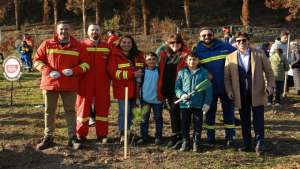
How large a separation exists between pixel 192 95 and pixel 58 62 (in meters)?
2.17

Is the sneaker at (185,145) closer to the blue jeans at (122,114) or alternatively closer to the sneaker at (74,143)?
the blue jeans at (122,114)

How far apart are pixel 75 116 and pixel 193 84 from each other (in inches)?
78.8

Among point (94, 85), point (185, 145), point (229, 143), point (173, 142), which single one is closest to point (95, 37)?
point (94, 85)

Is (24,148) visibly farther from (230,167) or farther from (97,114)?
(230,167)

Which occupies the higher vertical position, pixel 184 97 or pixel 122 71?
pixel 122 71

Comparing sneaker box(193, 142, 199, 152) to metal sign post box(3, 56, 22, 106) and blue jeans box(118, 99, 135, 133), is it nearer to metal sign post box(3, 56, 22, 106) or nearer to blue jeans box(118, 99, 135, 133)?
blue jeans box(118, 99, 135, 133)

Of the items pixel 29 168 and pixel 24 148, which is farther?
pixel 24 148

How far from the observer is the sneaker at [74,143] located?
838 cm

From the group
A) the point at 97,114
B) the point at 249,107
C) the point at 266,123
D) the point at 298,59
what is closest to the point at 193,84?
the point at 249,107

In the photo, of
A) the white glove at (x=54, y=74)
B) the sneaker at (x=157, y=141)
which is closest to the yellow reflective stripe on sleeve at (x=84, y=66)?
the white glove at (x=54, y=74)

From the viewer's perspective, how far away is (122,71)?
28.1 ft

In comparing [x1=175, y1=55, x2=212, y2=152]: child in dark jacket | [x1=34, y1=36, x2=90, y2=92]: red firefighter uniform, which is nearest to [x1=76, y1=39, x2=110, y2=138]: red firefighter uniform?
[x1=34, y1=36, x2=90, y2=92]: red firefighter uniform

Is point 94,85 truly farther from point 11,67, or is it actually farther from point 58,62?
point 11,67

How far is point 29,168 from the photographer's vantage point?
7.77m
